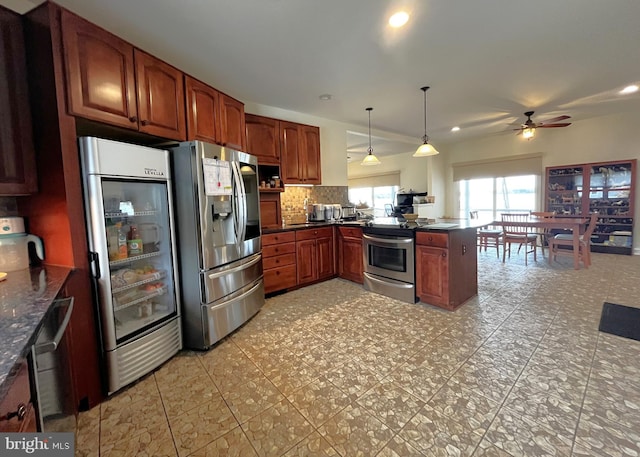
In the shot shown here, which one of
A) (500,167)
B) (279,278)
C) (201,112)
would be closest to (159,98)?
(201,112)

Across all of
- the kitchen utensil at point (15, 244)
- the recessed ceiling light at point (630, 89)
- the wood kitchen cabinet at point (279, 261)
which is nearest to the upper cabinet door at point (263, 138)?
the wood kitchen cabinet at point (279, 261)

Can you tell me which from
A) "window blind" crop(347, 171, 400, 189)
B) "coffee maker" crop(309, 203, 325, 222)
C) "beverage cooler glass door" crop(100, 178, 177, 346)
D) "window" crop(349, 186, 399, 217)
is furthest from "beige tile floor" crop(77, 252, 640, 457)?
"window" crop(349, 186, 399, 217)

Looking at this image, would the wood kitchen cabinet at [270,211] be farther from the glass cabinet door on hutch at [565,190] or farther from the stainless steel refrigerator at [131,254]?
the glass cabinet door on hutch at [565,190]

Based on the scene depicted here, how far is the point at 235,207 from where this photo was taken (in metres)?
2.60

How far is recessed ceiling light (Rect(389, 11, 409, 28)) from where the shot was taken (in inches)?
81.4

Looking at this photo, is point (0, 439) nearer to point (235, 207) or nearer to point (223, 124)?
point (235, 207)

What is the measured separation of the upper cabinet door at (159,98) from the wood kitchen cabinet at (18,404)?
69.5 inches

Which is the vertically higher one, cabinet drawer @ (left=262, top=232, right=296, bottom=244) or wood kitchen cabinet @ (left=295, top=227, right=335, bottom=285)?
cabinet drawer @ (left=262, top=232, right=296, bottom=244)

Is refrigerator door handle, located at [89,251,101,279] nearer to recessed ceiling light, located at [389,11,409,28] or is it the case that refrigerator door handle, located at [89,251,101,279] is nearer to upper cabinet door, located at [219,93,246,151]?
upper cabinet door, located at [219,93,246,151]

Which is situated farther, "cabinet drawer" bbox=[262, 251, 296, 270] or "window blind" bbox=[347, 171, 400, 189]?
"window blind" bbox=[347, 171, 400, 189]

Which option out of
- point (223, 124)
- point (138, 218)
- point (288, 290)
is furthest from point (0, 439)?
point (288, 290)

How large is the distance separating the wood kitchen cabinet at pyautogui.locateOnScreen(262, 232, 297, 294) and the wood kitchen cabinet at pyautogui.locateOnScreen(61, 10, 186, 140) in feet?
5.03

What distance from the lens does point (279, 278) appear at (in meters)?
3.58

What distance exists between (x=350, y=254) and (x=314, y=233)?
1.97 ft
